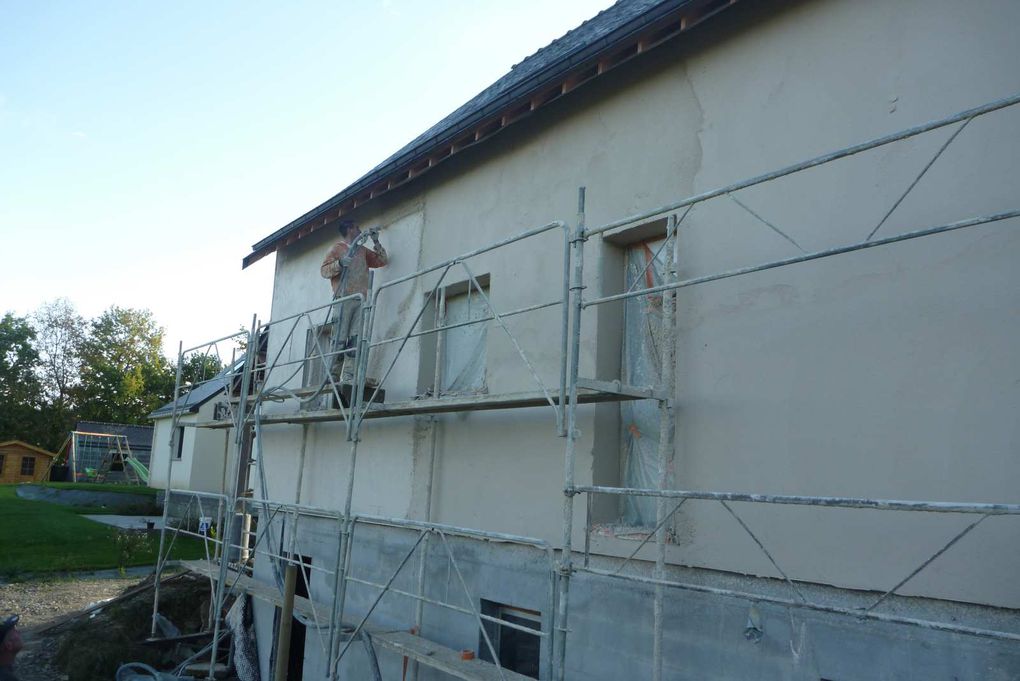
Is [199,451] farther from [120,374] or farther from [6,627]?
[6,627]

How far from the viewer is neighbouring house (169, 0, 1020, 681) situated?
411 centimetres

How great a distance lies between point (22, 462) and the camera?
43.3m

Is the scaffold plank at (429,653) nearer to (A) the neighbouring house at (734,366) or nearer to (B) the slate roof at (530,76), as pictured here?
(A) the neighbouring house at (734,366)

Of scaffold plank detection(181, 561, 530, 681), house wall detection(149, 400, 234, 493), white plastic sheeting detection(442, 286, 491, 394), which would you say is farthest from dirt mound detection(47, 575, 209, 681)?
house wall detection(149, 400, 234, 493)

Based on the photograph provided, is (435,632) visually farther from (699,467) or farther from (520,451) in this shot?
(699,467)

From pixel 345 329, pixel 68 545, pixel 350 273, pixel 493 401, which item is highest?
pixel 350 273

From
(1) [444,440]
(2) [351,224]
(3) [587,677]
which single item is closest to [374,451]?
(1) [444,440]

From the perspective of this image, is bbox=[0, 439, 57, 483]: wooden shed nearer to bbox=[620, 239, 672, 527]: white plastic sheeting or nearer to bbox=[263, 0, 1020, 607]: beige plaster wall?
bbox=[263, 0, 1020, 607]: beige plaster wall

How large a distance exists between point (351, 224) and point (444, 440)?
3420mm

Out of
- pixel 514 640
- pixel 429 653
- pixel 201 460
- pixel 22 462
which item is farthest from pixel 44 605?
pixel 22 462

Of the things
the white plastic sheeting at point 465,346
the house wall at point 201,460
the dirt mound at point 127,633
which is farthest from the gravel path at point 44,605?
the house wall at point 201,460

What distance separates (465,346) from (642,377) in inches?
101

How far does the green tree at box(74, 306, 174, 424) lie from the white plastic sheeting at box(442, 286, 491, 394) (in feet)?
154

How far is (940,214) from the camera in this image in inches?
172
